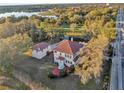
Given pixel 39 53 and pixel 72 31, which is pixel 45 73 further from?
pixel 72 31

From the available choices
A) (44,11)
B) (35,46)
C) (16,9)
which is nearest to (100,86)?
(35,46)

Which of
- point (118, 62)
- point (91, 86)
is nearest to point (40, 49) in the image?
point (91, 86)

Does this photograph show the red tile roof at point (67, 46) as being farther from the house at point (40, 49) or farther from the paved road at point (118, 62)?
the paved road at point (118, 62)

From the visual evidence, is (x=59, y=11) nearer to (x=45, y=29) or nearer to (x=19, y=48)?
(x=45, y=29)

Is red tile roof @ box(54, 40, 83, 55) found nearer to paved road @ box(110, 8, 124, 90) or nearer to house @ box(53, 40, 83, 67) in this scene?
house @ box(53, 40, 83, 67)

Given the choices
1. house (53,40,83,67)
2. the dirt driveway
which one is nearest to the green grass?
the dirt driveway

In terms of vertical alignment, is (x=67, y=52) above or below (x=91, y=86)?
above

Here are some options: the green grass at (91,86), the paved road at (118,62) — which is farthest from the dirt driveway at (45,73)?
the paved road at (118,62)

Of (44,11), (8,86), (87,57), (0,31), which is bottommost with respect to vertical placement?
(8,86)
